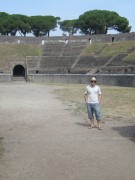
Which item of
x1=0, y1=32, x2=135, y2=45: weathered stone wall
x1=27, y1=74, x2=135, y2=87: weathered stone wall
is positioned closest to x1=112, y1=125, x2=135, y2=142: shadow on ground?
x1=27, y1=74, x2=135, y2=87: weathered stone wall

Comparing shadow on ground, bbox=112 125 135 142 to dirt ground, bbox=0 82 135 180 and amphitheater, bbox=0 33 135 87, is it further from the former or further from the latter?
amphitheater, bbox=0 33 135 87

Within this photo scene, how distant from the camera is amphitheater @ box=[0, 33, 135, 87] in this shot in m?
47.9

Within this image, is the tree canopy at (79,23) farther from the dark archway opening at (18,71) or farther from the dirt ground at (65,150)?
the dirt ground at (65,150)

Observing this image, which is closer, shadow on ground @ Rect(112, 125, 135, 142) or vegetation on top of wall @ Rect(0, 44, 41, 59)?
shadow on ground @ Rect(112, 125, 135, 142)

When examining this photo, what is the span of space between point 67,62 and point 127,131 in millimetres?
47699

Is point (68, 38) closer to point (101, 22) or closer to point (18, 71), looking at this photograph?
point (18, 71)

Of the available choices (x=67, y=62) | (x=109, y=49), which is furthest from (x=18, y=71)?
(x=109, y=49)

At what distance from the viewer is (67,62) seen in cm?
5812

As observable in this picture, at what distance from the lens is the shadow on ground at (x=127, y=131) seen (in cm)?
998

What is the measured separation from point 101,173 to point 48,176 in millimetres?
924

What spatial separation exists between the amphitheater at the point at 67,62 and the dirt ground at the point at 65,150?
91.3 feet

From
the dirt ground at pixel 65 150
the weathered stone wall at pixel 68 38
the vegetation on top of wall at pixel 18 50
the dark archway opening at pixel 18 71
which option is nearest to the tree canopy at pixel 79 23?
the weathered stone wall at pixel 68 38

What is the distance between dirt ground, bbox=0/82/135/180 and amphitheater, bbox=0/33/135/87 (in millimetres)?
27826

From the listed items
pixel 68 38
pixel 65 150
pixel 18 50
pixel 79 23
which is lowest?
pixel 65 150
